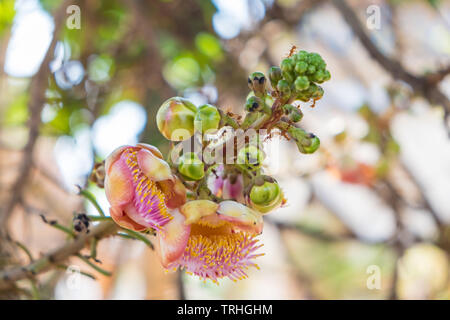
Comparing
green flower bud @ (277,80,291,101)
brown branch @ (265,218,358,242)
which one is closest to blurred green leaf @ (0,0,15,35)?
brown branch @ (265,218,358,242)

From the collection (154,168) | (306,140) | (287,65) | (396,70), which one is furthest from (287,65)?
(396,70)

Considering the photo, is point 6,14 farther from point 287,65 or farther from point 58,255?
point 287,65

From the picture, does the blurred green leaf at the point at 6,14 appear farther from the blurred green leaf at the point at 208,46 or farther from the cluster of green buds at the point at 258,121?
the cluster of green buds at the point at 258,121

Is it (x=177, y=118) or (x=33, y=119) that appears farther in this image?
(x=33, y=119)

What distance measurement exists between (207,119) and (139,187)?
0.14m

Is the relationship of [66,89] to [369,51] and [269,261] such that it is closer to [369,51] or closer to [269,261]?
[369,51]

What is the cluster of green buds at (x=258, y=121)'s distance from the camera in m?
0.65

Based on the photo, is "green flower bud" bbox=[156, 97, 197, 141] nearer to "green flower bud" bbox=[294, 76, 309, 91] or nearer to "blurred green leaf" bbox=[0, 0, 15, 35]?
"green flower bud" bbox=[294, 76, 309, 91]

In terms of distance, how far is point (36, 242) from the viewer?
2.48 meters

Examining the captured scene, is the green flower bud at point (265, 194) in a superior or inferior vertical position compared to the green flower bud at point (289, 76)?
inferior

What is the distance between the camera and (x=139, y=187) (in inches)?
26.0

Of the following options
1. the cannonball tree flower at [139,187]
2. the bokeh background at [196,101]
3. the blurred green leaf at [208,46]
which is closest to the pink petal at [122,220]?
the cannonball tree flower at [139,187]
